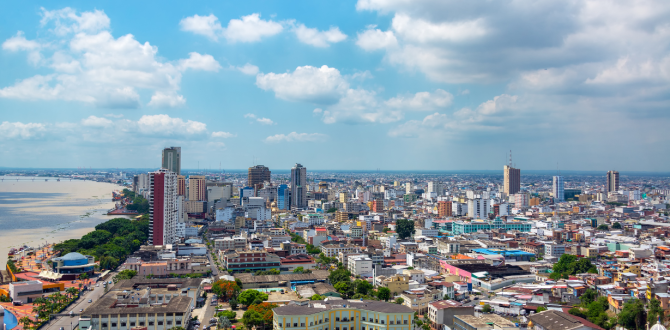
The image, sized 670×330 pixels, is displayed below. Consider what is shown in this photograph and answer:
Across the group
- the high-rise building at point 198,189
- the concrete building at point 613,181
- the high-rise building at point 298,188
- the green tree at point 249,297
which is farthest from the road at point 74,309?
the concrete building at point 613,181

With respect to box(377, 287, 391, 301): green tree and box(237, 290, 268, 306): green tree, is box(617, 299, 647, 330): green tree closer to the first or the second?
box(377, 287, 391, 301): green tree

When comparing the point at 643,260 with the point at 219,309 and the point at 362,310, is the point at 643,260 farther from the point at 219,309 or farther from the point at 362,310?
the point at 219,309

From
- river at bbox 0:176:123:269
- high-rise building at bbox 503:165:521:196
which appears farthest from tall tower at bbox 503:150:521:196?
river at bbox 0:176:123:269

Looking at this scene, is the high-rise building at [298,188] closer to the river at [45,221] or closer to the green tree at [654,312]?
the river at [45,221]

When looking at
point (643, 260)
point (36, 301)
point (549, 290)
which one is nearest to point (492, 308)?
point (549, 290)

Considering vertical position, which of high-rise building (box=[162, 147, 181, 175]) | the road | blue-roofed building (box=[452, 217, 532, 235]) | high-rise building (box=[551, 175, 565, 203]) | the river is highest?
high-rise building (box=[162, 147, 181, 175])

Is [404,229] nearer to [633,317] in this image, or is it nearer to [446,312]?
[446,312]

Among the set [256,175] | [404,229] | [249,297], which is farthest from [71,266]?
[256,175]
